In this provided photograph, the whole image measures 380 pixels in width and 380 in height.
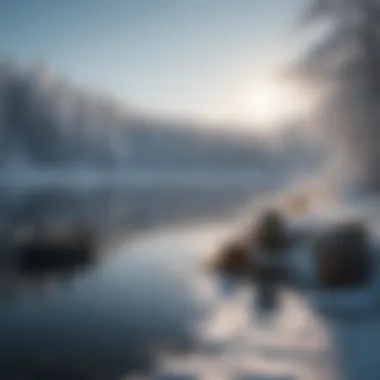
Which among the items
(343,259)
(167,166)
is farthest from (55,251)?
(343,259)

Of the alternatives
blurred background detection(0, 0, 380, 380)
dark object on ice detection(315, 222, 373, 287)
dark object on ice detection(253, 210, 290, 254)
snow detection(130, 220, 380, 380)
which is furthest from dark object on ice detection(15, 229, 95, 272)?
dark object on ice detection(315, 222, 373, 287)

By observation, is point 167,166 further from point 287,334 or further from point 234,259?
point 287,334

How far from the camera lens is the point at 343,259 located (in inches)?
46.1

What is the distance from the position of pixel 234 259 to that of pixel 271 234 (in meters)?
0.10

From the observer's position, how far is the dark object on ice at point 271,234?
117 centimetres

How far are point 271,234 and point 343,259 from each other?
164 millimetres

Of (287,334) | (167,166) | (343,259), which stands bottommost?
(287,334)

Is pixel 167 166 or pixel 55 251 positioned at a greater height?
pixel 167 166

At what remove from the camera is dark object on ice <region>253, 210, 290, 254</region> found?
46.1 inches

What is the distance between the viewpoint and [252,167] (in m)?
1.23

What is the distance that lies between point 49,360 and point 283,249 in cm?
58

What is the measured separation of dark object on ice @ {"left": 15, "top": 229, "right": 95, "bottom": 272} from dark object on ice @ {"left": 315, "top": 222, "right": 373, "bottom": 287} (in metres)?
0.52

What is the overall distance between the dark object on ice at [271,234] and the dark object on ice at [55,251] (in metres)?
0.38

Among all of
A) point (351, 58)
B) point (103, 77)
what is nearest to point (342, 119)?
point (351, 58)
